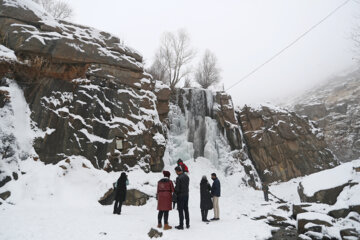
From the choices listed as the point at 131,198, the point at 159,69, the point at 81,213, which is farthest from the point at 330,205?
the point at 159,69

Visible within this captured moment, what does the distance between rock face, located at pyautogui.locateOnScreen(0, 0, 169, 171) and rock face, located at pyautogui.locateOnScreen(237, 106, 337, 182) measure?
39.8ft

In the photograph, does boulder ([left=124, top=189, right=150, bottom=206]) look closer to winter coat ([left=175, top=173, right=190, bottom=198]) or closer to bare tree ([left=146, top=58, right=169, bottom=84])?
winter coat ([left=175, top=173, right=190, bottom=198])

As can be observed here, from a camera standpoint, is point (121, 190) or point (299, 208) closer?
point (121, 190)

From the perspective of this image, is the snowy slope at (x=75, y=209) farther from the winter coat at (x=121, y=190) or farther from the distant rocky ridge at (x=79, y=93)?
the winter coat at (x=121, y=190)

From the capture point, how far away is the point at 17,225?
502 centimetres

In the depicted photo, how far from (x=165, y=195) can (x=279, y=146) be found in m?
20.3

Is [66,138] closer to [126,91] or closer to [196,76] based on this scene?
[126,91]

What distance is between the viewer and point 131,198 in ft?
32.5

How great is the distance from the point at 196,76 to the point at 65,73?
768 inches

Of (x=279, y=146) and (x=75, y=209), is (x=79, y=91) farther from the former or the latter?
(x=279, y=146)

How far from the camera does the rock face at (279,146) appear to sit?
73.4 ft

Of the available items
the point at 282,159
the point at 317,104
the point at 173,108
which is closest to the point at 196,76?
the point at 173,108

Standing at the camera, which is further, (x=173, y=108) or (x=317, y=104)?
(x=317, y=104)

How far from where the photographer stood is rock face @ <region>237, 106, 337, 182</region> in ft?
73.4
